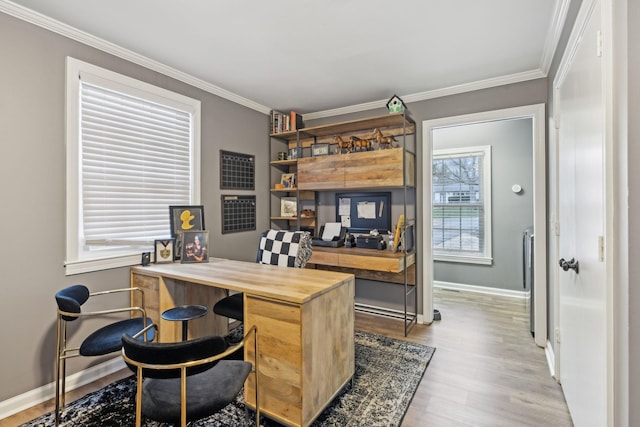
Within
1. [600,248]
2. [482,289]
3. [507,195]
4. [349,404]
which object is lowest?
[349,404]

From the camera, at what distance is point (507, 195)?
4.30 meters

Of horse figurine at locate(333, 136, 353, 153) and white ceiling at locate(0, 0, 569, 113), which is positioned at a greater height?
white ceiling at locate(0, 0, 569, 113)

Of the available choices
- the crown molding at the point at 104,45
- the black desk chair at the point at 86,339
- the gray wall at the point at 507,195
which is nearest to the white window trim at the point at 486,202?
the gray wall at the point at 507,195

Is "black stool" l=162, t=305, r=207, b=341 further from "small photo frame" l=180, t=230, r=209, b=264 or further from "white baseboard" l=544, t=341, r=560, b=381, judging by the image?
"white baseboard" l=544, t=341, r=560, b=381

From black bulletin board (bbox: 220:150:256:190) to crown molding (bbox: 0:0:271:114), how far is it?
24.5 inches

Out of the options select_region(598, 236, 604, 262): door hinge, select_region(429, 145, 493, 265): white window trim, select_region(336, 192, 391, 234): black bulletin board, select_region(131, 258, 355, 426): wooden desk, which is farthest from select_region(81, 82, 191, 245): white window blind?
select_region(429, 145, 493, 265): white window trim

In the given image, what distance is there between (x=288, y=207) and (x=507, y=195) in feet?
9.93

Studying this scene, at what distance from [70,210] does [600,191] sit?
3045mm

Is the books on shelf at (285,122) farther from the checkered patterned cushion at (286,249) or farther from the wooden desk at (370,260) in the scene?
the checkered patterned cushion at (286,249)

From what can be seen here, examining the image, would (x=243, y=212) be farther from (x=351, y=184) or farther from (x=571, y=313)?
(x=571, y=313)

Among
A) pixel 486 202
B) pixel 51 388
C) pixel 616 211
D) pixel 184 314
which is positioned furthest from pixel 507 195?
pixel 51 388

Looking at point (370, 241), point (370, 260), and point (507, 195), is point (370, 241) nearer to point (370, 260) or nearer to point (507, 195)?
point (370, 260)

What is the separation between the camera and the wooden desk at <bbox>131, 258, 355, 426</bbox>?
167cm

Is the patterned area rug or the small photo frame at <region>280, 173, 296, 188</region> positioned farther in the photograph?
the small photo frame at <region>280, 173, 296, 188</region>
